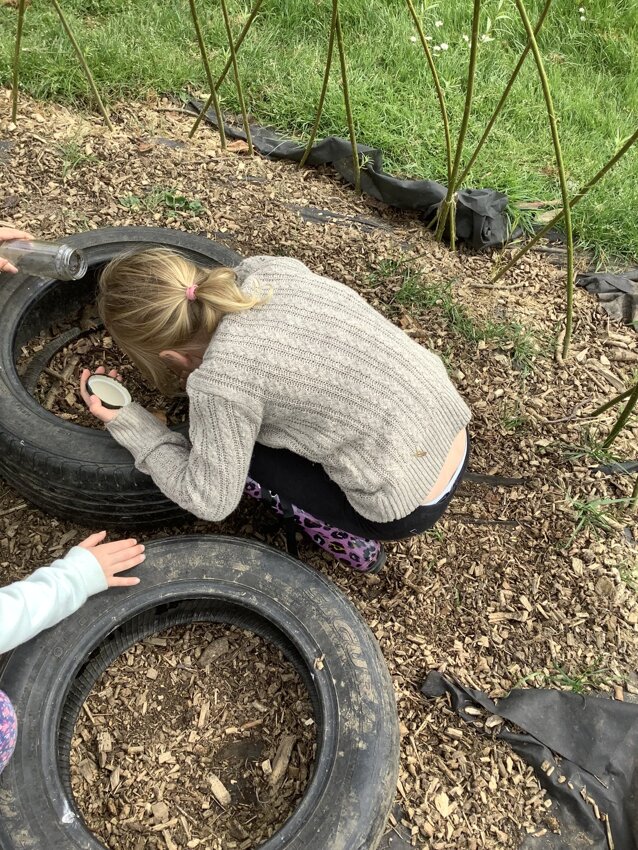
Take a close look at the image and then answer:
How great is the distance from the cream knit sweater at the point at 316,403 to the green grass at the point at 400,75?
2423mm

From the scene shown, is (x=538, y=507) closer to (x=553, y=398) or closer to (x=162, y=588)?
(x=553, y=398)

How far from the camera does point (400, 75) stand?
4.81 metres

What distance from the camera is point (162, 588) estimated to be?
2303mm

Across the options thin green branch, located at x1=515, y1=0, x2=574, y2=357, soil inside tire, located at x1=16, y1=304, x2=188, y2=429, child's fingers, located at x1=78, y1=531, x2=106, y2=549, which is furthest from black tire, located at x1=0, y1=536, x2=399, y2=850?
thin green branch, located at x1=515, y1=0, x2=574, y2=357

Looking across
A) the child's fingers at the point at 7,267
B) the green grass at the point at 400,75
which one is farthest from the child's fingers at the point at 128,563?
the green grass at the point at 400,75

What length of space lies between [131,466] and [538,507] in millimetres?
1727

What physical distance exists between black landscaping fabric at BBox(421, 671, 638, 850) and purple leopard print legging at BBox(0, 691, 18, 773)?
137 cm

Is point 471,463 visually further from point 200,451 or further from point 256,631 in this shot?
point 200,451

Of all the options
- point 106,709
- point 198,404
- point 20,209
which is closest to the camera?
point 198,404

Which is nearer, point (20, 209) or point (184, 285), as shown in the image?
point (184, 285)

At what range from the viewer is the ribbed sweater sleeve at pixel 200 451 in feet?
6.84

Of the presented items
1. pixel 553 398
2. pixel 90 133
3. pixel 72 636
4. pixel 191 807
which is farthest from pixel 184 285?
pixel 90 133

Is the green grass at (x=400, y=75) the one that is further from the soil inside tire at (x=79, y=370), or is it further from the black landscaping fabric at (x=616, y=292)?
the soil inside tire at (x=79, y=370)

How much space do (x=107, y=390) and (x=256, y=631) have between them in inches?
43.0
